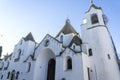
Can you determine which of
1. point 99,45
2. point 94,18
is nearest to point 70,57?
point 99,45

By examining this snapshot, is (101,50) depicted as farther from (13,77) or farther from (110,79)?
(13,77)

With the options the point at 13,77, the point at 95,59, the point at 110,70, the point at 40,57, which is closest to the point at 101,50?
the point at 95,59

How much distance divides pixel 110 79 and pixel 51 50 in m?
11.2

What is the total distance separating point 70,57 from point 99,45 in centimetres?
511

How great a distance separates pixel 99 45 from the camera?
2167 centimetres

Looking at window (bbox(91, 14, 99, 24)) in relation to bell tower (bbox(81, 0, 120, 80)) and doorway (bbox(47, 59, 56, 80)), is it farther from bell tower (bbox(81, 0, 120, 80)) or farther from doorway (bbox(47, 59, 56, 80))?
doorway (bbox(47, 59, 56, 80))

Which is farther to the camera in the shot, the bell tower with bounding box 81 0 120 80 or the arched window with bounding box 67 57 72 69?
the arched window with bounding box 67 57 72 69

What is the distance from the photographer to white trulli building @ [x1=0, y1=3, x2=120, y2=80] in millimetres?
19766

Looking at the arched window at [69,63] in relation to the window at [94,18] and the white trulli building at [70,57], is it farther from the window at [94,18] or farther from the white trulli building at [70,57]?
the window at [94,18]

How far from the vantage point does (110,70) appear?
770 inches

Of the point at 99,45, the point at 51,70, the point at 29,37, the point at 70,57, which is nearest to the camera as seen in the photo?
the point at 70,57

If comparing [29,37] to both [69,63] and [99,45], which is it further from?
[99,45]

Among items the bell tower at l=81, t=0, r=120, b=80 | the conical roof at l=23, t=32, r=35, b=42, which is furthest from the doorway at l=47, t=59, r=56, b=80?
the conical roof at l=23, t=32, r=35, b=42

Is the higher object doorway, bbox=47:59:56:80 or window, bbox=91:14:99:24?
window, bbox=91:14:99:24
